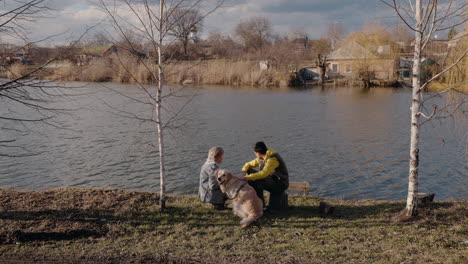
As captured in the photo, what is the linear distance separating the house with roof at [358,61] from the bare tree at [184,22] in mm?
39673

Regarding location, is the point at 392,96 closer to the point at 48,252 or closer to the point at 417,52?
the point at 417,52

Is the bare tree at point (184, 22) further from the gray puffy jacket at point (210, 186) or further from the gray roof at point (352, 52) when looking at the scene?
the gray roof at point (352, 52)

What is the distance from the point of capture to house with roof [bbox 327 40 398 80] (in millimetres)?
47938

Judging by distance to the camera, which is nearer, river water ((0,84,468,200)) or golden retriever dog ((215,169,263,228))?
golden retriever dog ((215,169,263,228))

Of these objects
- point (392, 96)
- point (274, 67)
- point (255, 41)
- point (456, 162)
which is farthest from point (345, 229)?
point (255, 41)

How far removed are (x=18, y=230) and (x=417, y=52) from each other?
25.6 ft

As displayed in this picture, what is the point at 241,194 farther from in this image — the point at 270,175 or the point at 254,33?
the point at 254,33

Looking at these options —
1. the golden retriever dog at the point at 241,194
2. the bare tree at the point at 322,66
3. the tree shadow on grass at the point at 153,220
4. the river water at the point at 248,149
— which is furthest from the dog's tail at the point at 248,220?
the bare tree at the point at 322,66

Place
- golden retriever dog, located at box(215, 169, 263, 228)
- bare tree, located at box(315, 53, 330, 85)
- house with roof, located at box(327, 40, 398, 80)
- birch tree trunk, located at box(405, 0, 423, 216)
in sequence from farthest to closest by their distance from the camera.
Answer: bare tree, located at box(315, 53, 330, 85), house with roof, located at box(327, 40, 398, 80), golden retriever dog, located at box(215, 169, 263, 228), birch tree trunk, located at box(405, 0, 423, 216)

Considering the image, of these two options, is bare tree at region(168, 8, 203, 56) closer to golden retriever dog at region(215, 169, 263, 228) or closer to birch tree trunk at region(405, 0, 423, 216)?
golden retriever dog at region(215, 169, 263, 228)

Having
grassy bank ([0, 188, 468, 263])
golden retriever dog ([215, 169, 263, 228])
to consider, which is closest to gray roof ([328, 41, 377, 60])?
grassy bank ([0, 188, 468, 263])

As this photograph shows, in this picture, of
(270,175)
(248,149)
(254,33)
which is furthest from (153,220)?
(254,33)

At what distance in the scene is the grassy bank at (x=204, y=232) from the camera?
5.86 metres

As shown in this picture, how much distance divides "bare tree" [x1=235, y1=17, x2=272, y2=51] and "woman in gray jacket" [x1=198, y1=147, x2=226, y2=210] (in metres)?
89.2
